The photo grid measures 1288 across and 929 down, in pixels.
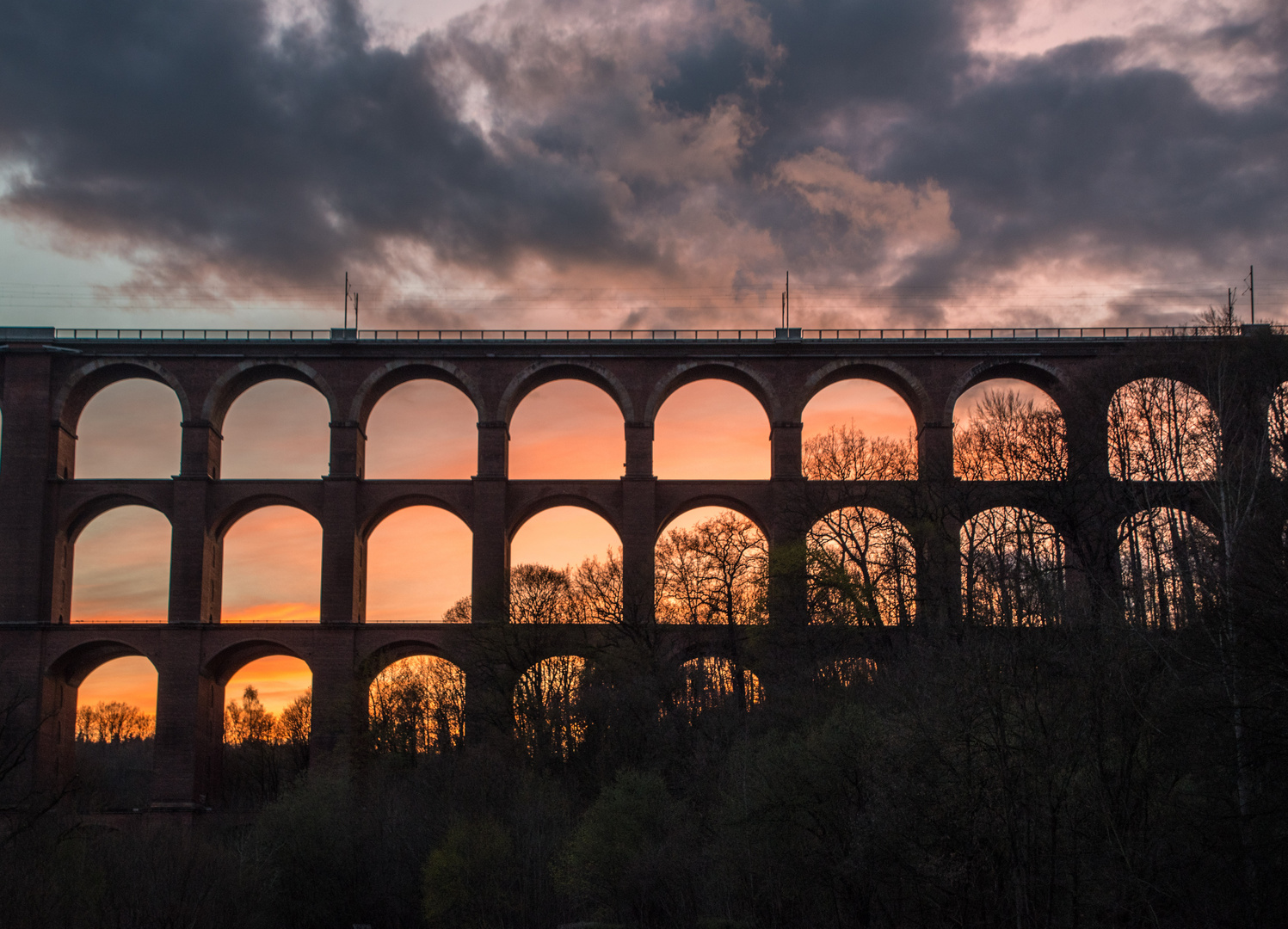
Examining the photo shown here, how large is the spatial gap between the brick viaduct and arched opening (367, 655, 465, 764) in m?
1.60

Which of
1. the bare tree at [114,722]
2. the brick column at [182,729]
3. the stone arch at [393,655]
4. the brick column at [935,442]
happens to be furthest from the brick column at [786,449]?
the bare tree at [114,722]

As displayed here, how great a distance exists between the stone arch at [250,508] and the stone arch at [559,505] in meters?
6.41

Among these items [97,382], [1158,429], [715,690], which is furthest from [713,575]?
[97,382]

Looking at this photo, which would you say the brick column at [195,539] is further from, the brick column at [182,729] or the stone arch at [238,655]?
the stone arch at [238,655]

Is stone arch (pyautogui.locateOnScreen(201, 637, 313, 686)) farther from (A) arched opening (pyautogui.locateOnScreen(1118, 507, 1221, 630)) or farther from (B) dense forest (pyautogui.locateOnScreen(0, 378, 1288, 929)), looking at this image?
(A) arched opening (pyautogui.locateOnScreen(1118, 507, 1221, 630))

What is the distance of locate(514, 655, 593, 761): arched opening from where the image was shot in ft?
107

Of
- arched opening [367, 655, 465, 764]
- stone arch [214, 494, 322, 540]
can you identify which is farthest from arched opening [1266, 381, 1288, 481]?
stone arch [214, 494, 322, 540]

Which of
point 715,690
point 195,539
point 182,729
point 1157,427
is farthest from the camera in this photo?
point 195,539

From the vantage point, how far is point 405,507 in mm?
41875

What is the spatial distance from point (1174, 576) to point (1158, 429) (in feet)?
20.0

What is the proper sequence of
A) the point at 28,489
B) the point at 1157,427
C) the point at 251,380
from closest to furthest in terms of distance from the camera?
the point at 1157,427, the point at 28,489, the point at 251,380

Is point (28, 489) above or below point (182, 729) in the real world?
above

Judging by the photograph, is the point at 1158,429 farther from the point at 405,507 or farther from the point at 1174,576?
the point at 405,507

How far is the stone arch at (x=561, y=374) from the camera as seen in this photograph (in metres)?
41.5
